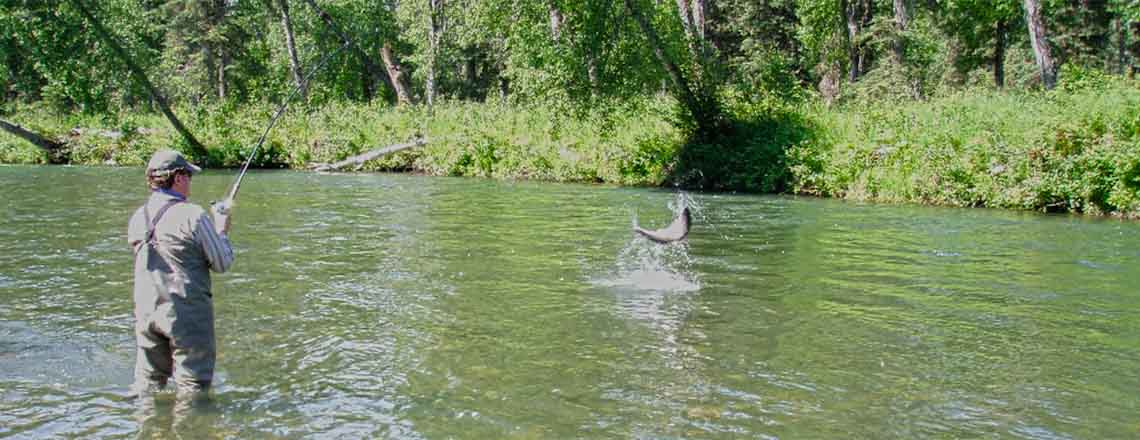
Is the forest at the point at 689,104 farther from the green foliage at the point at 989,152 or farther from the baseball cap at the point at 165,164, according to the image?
the baseball cap at the point at 165,164

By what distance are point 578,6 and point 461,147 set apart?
6.56 m

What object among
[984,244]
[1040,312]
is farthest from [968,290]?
Result: [984,244]

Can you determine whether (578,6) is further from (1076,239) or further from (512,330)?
(512,330)

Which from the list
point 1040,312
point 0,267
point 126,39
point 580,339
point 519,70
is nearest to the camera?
point 580,339

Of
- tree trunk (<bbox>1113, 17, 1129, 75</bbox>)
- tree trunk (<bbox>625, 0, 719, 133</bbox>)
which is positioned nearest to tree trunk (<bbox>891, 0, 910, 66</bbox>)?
tree trunk (<bbox>1113, 17, 1129, 75</bbox>)

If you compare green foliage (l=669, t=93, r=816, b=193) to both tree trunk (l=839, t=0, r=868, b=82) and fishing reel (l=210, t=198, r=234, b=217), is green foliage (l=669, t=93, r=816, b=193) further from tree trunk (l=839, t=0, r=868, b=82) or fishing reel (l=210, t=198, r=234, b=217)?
fishing reel (l=210, t=198, r=234, b=217)

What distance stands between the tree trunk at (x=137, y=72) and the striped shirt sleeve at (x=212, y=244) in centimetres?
2873

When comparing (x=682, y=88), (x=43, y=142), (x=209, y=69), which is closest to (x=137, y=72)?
(x=43, y=142)

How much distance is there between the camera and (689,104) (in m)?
25.5

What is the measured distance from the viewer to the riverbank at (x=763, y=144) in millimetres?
18141

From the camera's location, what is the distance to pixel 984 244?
13852 millimetres

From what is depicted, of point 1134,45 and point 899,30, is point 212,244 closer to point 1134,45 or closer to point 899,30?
point 899,30

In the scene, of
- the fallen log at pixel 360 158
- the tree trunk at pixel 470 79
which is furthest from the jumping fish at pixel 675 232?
Answer: the tree trunk at pixel 470 79

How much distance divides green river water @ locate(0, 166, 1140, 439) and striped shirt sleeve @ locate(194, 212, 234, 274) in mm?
976
